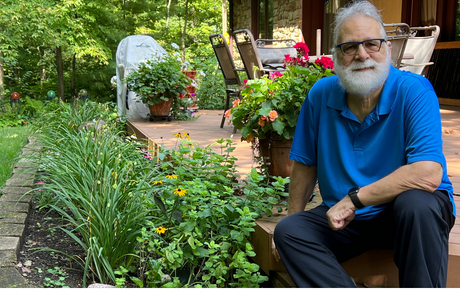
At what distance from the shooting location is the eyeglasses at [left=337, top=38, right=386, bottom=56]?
1772 millimetres

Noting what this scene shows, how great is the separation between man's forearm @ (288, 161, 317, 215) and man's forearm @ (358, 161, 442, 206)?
0.35m

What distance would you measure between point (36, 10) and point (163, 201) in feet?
28.7

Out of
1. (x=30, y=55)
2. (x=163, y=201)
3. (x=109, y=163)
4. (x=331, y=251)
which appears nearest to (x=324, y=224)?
(x=331, y=251)

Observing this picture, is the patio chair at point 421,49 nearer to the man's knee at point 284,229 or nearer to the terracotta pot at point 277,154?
the terracotta pot at point 277,154

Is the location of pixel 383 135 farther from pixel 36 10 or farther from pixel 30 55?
pixel 30 55

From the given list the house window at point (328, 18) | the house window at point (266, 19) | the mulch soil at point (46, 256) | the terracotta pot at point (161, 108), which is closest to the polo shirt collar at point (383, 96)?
the mulch soil at point (46, 256)

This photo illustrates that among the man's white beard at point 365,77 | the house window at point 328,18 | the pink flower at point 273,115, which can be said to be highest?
the house window at point 328,18

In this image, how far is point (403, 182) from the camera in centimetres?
160

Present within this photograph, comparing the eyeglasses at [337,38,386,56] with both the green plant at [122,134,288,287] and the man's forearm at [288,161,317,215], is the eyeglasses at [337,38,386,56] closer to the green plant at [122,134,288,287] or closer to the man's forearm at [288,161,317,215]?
the man's forearm at [288,161,317,215]

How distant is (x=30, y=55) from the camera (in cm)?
1541

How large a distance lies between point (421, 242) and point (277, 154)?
47.2 inches

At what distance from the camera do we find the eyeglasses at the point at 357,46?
1772 mm

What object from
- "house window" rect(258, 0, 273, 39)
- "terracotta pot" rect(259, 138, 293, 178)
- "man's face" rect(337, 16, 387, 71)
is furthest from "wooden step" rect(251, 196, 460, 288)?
"house window" rect(258, 0, 273, 39)

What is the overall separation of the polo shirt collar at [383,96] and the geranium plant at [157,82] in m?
4.58
